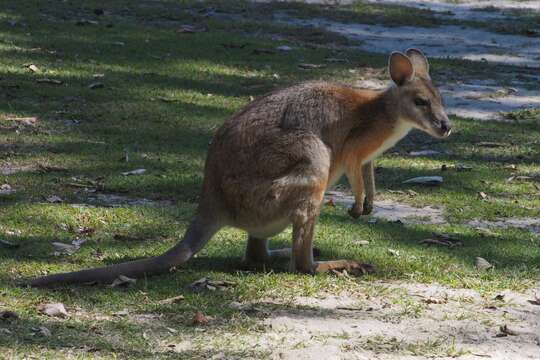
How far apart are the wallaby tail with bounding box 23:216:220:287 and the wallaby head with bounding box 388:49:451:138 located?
135 centimetres

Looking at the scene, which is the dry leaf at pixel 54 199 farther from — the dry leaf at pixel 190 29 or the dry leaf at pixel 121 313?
the dry leaf at pixel 190 29

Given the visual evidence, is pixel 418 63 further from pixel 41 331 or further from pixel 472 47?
pixel 472 47

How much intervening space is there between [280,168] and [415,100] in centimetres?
109

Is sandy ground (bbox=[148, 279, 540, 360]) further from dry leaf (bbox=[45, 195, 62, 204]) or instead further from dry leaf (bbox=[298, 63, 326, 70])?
dry leaf (bbox=[298, 63, 326, 70])

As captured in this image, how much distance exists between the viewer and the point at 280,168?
542cm

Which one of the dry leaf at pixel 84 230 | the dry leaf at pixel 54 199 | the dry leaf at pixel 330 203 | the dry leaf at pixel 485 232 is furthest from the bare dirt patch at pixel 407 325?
the dry leaf at pixel 54 199

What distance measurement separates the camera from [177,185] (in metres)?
7.56

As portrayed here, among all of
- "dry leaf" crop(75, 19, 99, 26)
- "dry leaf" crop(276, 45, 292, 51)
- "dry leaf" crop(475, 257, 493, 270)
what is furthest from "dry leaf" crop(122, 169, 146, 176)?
"dry leaf" crop(75, 19, 99, 26)

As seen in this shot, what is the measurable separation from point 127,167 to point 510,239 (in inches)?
114

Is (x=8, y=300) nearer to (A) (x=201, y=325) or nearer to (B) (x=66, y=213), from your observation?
(A) (x=201, y=325)

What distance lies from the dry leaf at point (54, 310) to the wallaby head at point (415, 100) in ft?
7.40

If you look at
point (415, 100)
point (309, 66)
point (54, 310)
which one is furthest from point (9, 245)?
point (309, 66)

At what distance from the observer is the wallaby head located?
605 centimetres

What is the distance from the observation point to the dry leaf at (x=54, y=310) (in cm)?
487
